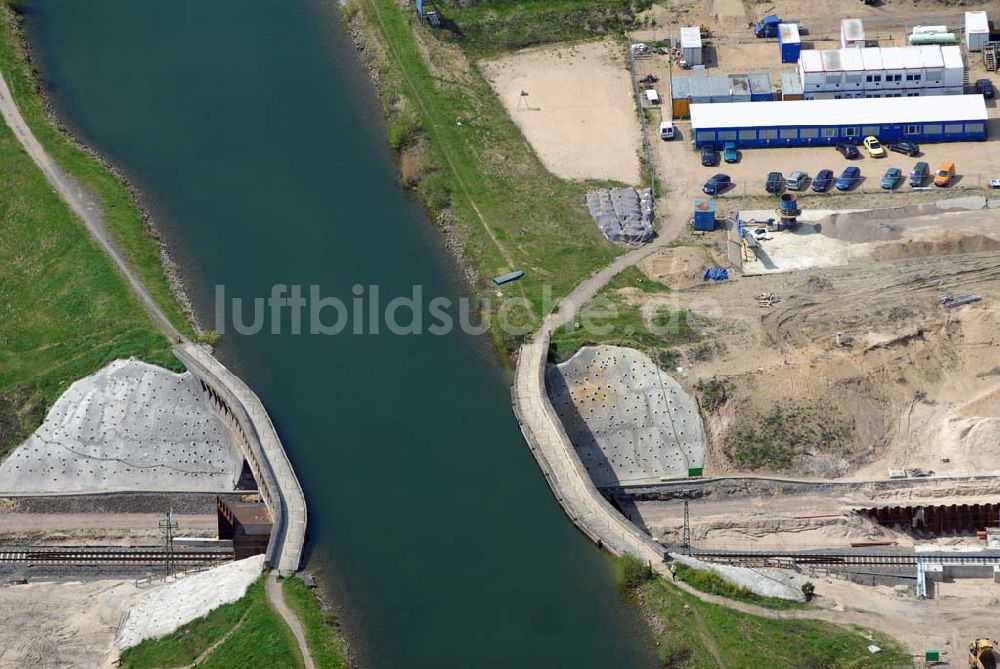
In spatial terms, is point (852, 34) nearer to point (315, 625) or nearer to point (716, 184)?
point (716, 184)

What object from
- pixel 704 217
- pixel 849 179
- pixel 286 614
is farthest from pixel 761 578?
pixel 849 179

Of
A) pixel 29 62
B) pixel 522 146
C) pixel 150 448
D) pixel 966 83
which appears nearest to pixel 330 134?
pixel 522 146

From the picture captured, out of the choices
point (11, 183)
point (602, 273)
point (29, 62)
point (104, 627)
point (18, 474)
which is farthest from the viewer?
point (29, 62)

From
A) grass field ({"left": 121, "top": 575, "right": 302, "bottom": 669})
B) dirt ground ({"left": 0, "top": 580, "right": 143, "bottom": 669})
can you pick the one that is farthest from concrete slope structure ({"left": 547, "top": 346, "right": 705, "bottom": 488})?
dirt ground ({"left": 0, "top": 580, "right": 143, "bottom": 669})

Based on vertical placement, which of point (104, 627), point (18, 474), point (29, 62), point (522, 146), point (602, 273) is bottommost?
point (104, 627)

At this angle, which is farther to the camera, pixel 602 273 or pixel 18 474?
pixel 602 273

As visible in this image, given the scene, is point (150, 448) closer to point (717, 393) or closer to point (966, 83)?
point (717, 393)

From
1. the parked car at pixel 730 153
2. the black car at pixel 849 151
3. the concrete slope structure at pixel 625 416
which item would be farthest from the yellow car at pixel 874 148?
the concrete slope structure at pixel 625 416
